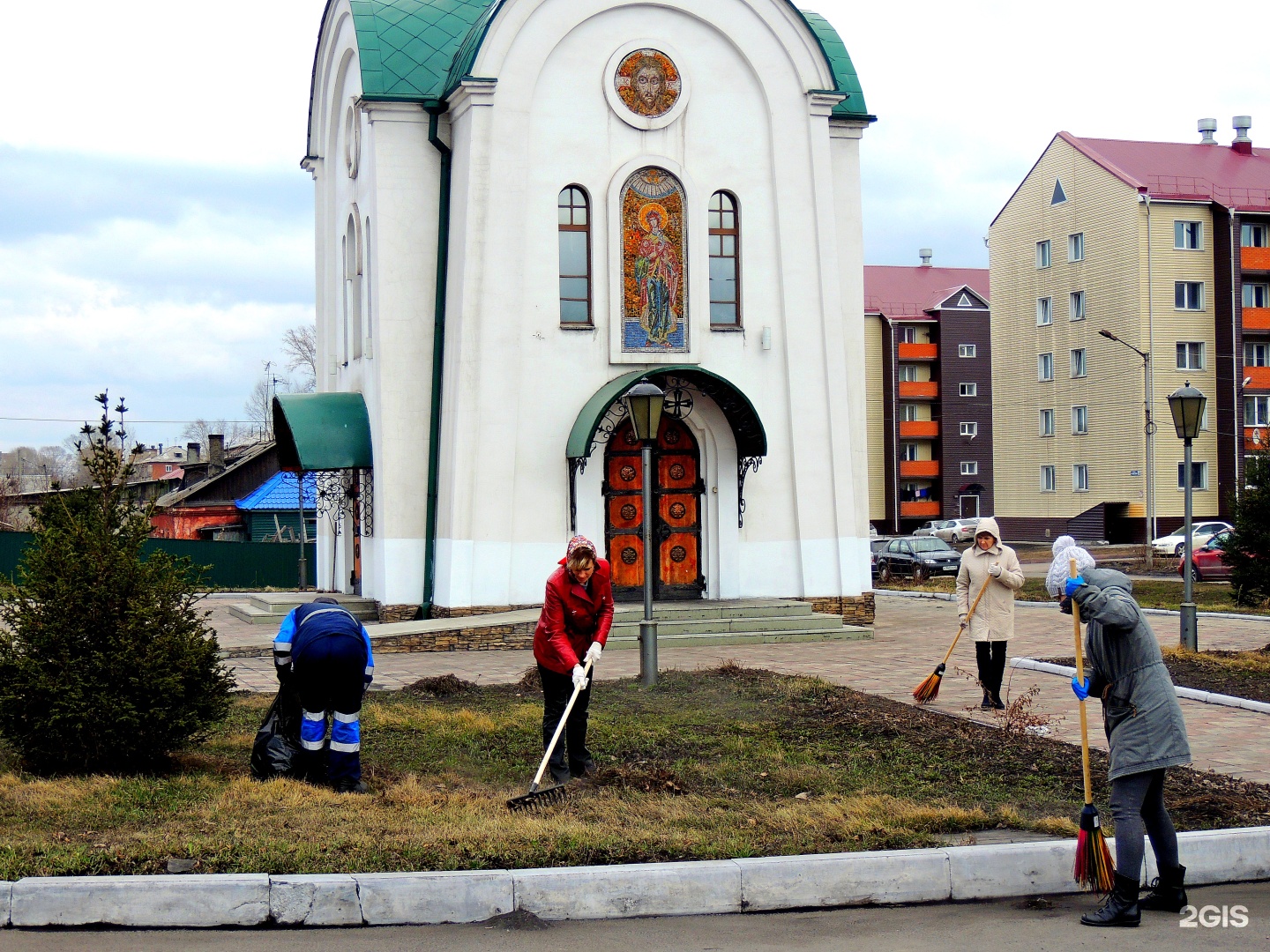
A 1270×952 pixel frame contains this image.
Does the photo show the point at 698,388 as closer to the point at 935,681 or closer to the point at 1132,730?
the point at 935,681

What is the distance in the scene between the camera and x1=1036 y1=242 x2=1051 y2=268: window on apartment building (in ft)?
180

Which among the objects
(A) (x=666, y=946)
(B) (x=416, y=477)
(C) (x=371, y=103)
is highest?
(C) (x=371, y=103)

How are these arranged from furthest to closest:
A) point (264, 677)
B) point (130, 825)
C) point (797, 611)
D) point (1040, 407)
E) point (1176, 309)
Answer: point (1040, 407) → point (1176, 309) → point (797, 611) → point (264, 677) → point (130, 825)

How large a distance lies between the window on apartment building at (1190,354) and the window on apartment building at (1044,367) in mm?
6049

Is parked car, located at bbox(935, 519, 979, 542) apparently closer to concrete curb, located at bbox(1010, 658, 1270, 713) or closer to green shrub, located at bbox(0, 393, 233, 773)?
concrete curb, located at bbox(1010, 658, 1270, 713)

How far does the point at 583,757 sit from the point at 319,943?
10.8 feet

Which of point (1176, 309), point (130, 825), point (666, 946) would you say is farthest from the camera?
point (1176, 309)

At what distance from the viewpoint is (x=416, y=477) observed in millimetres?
20688

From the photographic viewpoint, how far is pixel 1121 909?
242 inches

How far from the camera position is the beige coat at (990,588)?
12.1m

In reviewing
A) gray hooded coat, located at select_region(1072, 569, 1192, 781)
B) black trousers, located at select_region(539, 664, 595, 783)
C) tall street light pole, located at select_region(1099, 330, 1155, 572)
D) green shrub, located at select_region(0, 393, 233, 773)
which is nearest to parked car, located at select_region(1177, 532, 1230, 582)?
tall street light pole, located at select_region(1099, 330, 1155, 572)

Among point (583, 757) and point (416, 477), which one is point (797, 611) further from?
point (583, 757)

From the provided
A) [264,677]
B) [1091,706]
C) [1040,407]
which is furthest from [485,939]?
[1040,407]

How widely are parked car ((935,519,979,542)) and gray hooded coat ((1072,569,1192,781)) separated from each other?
4353cm
